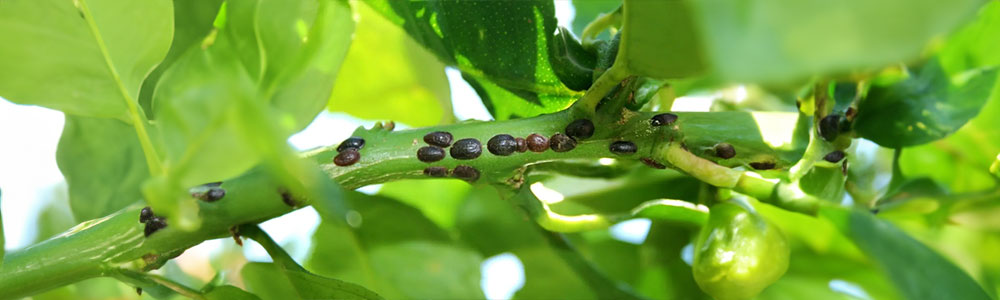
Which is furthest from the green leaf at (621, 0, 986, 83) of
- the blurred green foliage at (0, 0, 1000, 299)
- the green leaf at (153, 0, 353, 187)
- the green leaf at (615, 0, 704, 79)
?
the green leaf at (153, 0, 353, 187)

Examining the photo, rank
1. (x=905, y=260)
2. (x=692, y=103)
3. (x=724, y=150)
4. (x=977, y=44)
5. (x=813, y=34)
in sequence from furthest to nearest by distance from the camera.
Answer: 1. (x=692, y=103)
2. (x=977, y=44)
3. (x=724, y=150)
4. (x=905, y=260)
5. (x=813, y=34)

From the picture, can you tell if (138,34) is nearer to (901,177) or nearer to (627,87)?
(627,87)

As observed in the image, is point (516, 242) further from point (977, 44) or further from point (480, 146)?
point (977, 44)

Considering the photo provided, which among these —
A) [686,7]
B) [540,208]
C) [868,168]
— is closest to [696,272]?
[540,208]

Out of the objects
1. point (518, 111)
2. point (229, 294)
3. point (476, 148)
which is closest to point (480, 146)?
point (476, 148)

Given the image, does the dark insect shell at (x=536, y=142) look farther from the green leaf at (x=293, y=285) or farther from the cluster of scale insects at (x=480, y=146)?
the green leaf at (x=293, y=285)

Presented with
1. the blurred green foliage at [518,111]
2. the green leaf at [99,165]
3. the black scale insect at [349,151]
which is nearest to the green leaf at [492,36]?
the blurred green foliage at [518,111]
